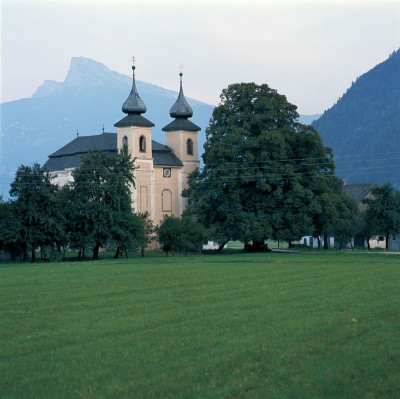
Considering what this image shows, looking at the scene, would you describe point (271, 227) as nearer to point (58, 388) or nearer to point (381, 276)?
point (381, 276)

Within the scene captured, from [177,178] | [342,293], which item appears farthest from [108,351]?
[177,178]

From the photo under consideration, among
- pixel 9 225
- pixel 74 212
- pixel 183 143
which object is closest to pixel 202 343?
pixel 9 225

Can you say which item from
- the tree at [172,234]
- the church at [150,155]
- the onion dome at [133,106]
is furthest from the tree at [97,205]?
the onion dome at [133,106]

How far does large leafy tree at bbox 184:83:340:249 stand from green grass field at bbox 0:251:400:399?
4635 centimetres

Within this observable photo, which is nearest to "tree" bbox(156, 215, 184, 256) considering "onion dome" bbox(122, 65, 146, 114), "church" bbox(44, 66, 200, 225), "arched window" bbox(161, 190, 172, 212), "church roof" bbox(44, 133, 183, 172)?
"church" bbox(44, 66, 200, 225)

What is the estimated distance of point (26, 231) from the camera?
69062 millimetres

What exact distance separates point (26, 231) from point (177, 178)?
139 ft

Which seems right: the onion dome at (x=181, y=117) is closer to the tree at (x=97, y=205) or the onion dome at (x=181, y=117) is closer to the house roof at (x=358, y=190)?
the house roof at (x=358, y=190)

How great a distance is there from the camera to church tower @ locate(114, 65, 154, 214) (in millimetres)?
103188

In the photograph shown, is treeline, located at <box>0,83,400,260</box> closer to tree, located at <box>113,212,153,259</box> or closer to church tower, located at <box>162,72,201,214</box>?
tree, located at <box>113,212,153,259</box>

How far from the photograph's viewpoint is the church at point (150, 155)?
103938 mm

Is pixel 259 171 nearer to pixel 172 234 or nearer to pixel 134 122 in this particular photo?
pixel 172 234

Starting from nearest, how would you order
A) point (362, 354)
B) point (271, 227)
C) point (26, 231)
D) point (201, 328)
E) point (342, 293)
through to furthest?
point (362, 354) < point (201, 328) < point (342, 293) < point (26, 231) < point (271, 227)

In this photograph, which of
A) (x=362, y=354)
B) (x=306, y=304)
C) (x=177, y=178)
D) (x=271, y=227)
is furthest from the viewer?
(x=177, y=178)
